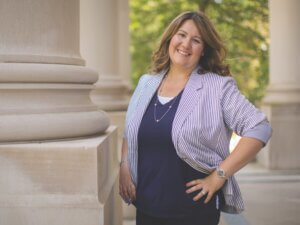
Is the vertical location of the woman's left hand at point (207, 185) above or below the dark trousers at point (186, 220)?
above

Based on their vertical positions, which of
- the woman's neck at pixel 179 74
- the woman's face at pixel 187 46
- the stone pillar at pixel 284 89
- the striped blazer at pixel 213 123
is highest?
the woman's face at pixel 187 46

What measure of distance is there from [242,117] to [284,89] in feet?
42.1

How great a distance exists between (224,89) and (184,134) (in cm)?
56

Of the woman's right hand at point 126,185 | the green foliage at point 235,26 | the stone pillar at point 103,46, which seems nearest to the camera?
the woman's right hand at point 126,185

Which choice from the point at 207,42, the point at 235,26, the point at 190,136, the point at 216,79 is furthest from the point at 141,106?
the point at 235,26

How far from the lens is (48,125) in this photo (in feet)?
15.0

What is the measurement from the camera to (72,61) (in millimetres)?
5031

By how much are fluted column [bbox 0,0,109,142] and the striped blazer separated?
39.7 inches

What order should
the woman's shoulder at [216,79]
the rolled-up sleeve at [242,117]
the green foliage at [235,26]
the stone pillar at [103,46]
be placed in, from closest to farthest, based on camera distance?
the rolled-up sleeve at [242,117]
the woman's shoulder at [216,79]
the stone pillar at [103,46]
the green foliage at [235,26]

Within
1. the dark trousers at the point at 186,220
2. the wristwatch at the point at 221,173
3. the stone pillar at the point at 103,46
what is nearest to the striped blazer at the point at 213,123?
the wristwatch at the point at 221,173

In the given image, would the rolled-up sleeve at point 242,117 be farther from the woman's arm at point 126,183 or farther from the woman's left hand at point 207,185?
the woman's arm at point 126,183

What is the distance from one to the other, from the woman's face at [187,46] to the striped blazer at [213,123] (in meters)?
0.22

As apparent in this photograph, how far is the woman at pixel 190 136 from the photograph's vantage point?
4.53m

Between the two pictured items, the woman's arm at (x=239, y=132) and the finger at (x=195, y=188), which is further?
the finger at (x=195, y=188)
